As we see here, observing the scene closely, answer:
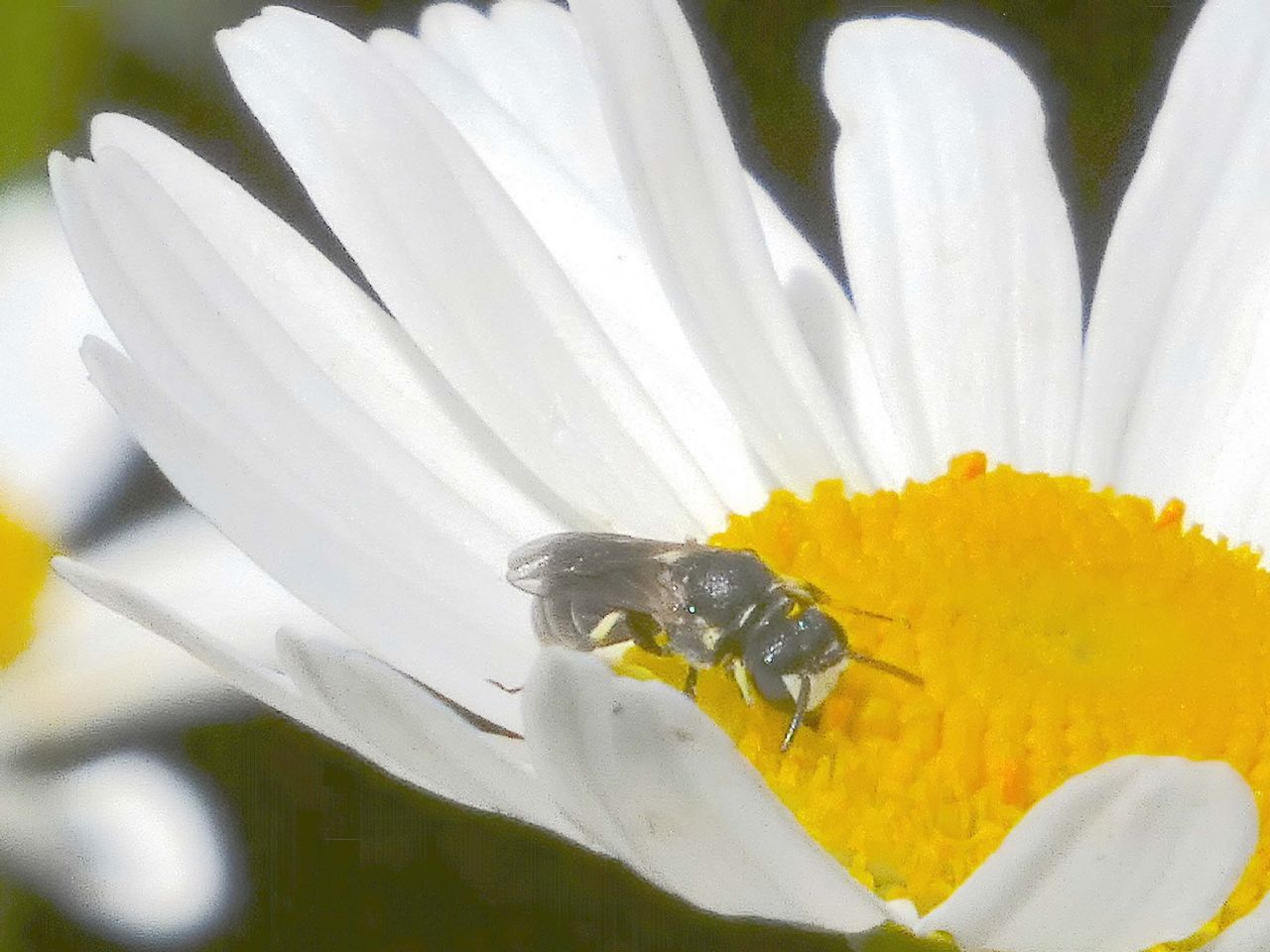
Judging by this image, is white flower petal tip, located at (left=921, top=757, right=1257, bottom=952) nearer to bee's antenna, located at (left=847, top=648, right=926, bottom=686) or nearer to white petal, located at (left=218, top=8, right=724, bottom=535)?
bee's antenna, located at (left=847, top=648, right=926, bottom=686)

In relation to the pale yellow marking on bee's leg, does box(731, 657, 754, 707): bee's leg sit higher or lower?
lower

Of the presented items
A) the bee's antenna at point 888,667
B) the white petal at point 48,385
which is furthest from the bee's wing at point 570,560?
the white petal at point 48,385

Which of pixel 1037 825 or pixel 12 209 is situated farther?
pixel 12 209

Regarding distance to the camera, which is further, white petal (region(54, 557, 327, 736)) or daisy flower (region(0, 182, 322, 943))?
daisy flower (region(0, 182, 322, 943))

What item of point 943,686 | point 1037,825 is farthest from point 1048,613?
point 1037,825

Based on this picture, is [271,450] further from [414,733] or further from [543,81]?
[543,81]

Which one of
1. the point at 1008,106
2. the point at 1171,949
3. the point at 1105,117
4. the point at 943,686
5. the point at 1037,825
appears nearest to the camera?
the point at 1037,825

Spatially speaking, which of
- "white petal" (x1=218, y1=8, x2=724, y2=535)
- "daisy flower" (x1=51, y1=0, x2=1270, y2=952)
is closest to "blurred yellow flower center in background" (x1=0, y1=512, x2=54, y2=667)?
"daisy flower" (x1=51, y1=0, x2=1270, y2=952)

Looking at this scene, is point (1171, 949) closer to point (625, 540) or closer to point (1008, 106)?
point (625, 540)
